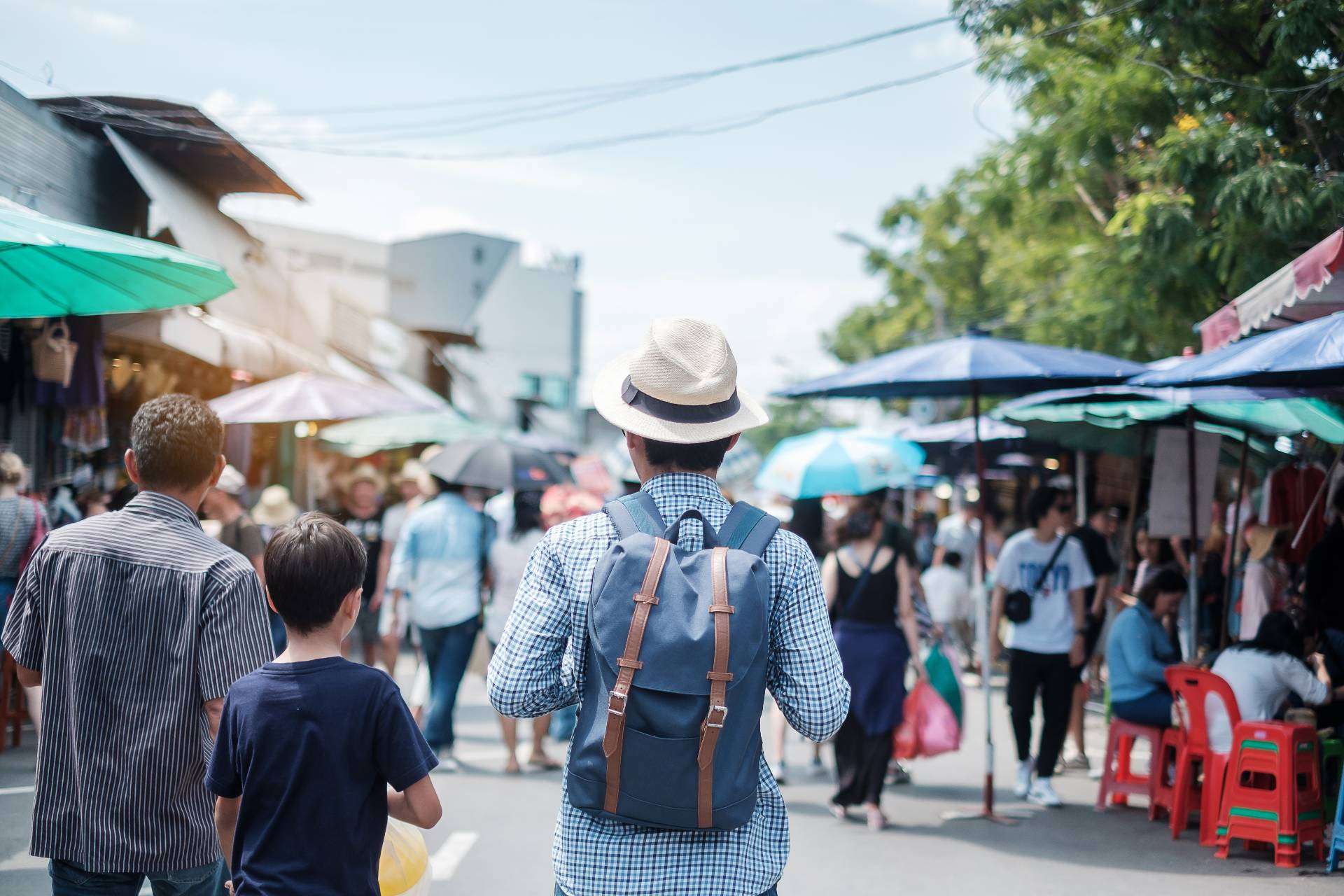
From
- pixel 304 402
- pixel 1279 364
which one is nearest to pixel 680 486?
pixel 1279 364

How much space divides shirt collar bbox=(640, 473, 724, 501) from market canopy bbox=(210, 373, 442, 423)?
766cm

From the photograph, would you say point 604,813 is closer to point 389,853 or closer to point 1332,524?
point 389,853

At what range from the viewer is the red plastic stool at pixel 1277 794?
20.4 feet

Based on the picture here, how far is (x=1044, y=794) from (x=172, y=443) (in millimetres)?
6224

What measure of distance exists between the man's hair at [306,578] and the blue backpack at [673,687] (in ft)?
2.10

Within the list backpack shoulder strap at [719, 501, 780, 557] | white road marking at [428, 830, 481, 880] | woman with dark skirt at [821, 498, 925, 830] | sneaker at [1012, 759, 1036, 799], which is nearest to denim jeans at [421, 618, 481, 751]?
white road marking at [428, 830, 481, 880]

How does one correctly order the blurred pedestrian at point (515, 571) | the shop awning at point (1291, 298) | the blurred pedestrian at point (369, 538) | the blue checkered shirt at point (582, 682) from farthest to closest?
the blurred pedestrian at point (369, 538) < the blurred pedestrian at point (515, 571) < the shop awning at point (1291, 298) < the blue checkered shirt at point (582, 682)

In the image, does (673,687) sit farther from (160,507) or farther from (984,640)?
(984,640)

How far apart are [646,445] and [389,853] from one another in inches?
54.0

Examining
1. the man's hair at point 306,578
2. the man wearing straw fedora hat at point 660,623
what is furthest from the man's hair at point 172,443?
the man wearing straw fedora hat at point 660,623

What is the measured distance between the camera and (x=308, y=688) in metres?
2.66

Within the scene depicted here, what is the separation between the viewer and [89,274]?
428cm

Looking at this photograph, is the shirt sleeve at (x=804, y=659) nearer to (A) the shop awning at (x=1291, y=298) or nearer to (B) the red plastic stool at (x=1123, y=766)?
(A) the shop awning at (x=1291, y=298)

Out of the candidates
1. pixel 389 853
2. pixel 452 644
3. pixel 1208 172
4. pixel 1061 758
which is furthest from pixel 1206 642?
pixel 389 853
